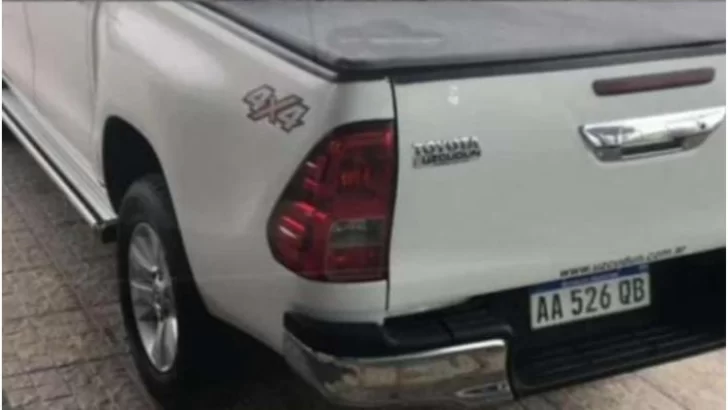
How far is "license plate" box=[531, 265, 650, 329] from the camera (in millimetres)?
2496

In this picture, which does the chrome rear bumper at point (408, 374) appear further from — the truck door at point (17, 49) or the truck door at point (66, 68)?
the truck door at point (17, 49)

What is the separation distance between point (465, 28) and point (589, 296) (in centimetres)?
67

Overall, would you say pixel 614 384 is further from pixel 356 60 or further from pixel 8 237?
pixel 8 237

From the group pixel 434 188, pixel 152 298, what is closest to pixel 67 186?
pixel 152 298

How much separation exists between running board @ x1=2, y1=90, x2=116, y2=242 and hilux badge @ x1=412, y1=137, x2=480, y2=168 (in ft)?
4.26

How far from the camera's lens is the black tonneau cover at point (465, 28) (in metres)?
2.30

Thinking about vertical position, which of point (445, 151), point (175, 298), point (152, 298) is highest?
point (445, 151)

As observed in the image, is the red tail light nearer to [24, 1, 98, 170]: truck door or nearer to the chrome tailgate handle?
the chrome tailgate handle

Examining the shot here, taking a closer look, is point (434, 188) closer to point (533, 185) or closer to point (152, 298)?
point (533, 185)

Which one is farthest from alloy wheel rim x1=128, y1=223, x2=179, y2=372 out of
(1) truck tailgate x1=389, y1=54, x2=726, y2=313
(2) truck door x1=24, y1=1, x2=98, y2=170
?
(1) truck tailgate x1=389, y1=54, x2=726, y2=313

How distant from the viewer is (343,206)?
87.6 inches

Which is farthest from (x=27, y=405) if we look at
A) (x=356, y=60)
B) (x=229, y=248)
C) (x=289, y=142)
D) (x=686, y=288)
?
(x=686, y=288)

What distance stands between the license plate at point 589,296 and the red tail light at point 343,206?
430 millimetres

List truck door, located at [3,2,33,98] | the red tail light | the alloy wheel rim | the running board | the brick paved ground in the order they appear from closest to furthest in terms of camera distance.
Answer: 1. the red tail light
2. the alloy wheel rim
3. the brick paved ground
4. the running board
5. truck door, located at [3,2,33,98]
